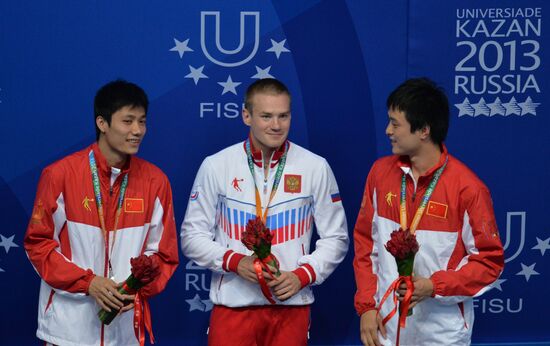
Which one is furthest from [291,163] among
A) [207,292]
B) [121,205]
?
[207,292]

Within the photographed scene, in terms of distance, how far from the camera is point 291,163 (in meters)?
5.21

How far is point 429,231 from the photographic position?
15.7 ft

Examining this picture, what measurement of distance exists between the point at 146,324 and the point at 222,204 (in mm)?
756

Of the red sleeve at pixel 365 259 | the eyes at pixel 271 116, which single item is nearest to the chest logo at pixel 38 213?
the eyes at pixel 271 116

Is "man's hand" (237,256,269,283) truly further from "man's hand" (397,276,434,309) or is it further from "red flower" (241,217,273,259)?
"man's hand" (397,276,434,309)

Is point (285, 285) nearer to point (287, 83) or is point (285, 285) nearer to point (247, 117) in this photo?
point (247, 117)

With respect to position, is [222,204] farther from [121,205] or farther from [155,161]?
[155,161]

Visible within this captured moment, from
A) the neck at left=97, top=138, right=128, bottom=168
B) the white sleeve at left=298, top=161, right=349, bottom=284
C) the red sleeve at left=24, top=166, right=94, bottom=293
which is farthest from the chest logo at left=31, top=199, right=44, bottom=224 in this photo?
the white sleeve at left=298, top=161, right=349, bottom=284

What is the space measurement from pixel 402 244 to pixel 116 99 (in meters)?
1.58

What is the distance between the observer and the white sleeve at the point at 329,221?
5164mm

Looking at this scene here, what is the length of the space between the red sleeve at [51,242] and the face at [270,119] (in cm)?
100

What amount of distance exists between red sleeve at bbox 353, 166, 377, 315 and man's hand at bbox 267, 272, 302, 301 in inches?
11.7

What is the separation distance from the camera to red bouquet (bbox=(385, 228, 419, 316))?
445cm

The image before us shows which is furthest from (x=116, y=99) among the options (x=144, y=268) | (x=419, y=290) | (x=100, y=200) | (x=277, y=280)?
(x=419, y=290)
